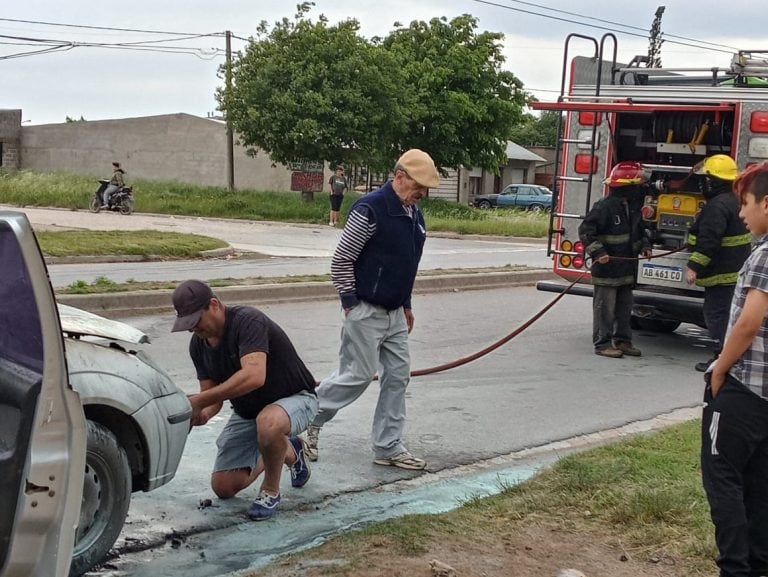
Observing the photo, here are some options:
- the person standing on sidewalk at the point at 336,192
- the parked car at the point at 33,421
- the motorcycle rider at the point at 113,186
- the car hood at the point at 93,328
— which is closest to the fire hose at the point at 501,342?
the car hood at the point at 93,328

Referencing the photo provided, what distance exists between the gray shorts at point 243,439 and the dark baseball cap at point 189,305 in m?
0.74

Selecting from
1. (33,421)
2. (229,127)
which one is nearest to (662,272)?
(33,421)

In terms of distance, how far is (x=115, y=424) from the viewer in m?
4.41

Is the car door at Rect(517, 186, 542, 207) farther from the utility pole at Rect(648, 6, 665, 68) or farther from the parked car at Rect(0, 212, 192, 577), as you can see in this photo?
the parked car at Rect(0, 212, 192, 577)

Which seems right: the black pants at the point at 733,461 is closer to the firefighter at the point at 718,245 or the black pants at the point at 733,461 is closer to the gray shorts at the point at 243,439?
the gray shorts at the point at 243,439

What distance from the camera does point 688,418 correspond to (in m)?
7.93

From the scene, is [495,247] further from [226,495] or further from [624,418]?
[226,495]

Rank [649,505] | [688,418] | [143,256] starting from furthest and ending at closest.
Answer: [143,256] → [688,418] → [649,505]

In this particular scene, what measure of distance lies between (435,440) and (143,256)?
10881mm

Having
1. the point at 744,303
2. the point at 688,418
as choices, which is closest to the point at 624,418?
the point at 688,418

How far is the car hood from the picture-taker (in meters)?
4.39

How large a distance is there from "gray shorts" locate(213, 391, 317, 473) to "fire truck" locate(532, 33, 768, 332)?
210 inches

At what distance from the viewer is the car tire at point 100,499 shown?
421cm

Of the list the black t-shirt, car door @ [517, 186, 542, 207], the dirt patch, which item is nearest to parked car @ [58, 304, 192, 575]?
the black t-shirt
